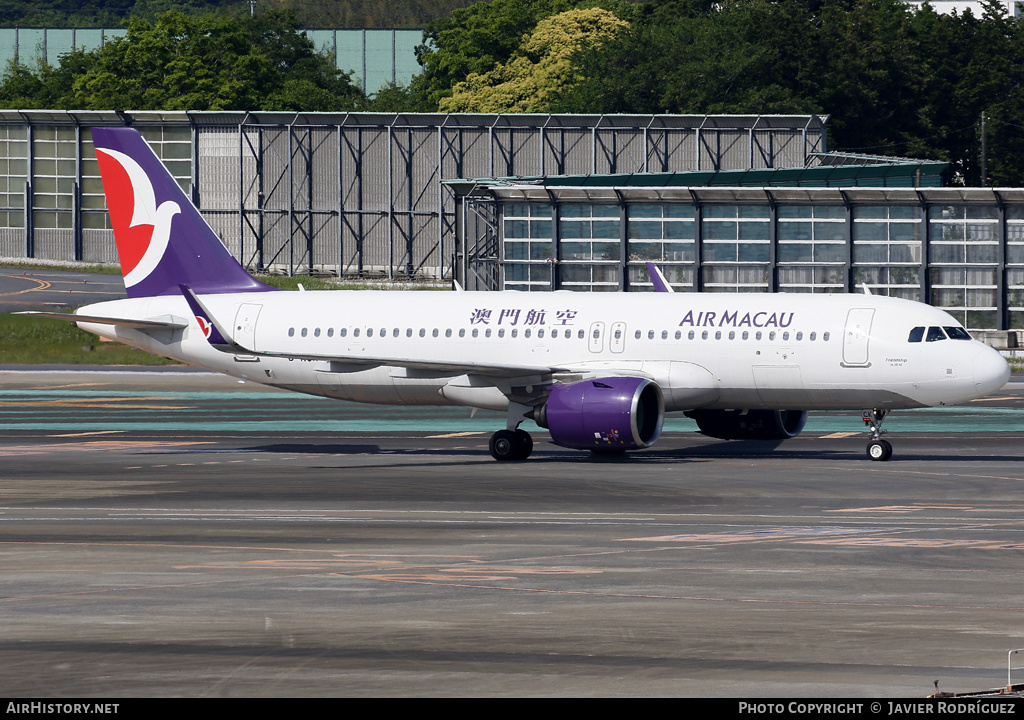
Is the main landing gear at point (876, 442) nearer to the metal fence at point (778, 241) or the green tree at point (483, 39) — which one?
the metal fence at point (778, 241)

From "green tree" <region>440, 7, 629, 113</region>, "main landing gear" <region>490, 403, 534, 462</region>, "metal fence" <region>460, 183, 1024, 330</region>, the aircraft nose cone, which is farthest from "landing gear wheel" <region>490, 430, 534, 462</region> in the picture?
"green tree" <region>440, 7, 629, 113</region>

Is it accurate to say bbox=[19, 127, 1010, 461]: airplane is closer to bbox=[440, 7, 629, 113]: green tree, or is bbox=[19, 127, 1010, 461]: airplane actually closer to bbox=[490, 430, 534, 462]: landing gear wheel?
bbox=[490, 430, 534, 462]: landing gear wheel

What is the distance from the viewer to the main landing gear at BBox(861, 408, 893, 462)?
135 feet

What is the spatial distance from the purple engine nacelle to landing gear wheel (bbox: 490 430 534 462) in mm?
1722

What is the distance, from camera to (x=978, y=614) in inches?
798

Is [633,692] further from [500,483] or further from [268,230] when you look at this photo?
[268,230]

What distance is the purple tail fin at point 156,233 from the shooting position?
4797 cm

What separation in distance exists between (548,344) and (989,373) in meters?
11.8

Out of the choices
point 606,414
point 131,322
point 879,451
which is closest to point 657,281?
point 606,414

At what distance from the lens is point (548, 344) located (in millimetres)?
43469

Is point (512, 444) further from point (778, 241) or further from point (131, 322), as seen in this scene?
point (778, 241)

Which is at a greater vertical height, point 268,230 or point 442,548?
point 268,230
